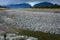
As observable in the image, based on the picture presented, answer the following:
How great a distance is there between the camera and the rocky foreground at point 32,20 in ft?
8.80

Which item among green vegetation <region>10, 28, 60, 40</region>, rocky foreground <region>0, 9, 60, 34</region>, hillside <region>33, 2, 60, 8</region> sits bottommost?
green vegetation <region>10, 28, 60, 40</region>

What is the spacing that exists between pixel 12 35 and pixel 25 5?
2.05ft

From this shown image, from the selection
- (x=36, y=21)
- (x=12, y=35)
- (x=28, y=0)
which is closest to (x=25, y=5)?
(x=28, y=0)

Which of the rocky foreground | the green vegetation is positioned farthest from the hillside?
the green vegetation

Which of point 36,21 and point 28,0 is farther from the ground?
point 28,0

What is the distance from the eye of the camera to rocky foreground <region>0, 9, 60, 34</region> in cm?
268

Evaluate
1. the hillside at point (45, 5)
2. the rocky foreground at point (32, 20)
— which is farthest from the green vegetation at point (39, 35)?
the hillside at point (45, 5)

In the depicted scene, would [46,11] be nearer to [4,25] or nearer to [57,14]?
[57,14]

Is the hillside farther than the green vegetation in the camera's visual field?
Yes

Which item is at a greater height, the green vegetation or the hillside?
the hillside

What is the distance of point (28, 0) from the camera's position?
2.89 metres

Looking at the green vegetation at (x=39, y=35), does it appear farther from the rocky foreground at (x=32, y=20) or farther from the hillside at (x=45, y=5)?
the hillside at (x=45, y=5)

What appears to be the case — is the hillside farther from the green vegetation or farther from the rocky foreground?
the green vegetation

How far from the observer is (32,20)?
2.78 m
